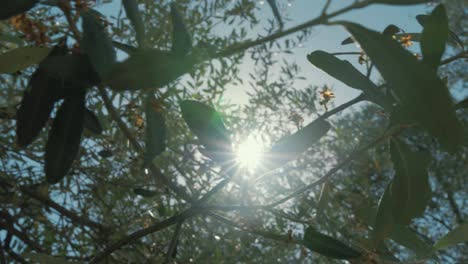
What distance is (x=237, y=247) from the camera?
3.17 m

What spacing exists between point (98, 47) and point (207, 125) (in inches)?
11.9

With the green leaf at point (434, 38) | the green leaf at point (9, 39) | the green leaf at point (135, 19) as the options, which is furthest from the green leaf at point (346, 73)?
the green leaf at point (9, 39)

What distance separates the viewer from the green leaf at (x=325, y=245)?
1154mm

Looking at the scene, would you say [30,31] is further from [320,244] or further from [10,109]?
[10,109]

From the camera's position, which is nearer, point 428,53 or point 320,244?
point 428,53

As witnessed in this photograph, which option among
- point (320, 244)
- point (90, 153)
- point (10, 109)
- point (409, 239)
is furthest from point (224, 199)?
point (320, 244)

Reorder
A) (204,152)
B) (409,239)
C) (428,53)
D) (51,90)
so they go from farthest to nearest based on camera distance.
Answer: (409,239) → (204,152) → (51,90) → (428,53)

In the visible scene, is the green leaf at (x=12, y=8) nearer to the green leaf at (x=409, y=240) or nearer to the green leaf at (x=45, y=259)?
the green leaf at (x=45, y=259)

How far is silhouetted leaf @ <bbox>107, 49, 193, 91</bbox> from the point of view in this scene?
0.95m

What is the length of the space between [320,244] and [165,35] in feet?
6.74

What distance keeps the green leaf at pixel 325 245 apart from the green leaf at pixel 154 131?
39cm

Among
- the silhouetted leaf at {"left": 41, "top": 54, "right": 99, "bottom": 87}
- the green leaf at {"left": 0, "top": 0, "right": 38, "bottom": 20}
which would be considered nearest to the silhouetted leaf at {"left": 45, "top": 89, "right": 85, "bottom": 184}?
the silhouetted leaf at {"left": 41, "top": 54, "right": 99, "bottom": 87}

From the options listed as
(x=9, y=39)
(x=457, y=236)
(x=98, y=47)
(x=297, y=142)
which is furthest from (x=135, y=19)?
(x=457, y=236)

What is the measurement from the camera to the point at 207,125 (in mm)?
1192
